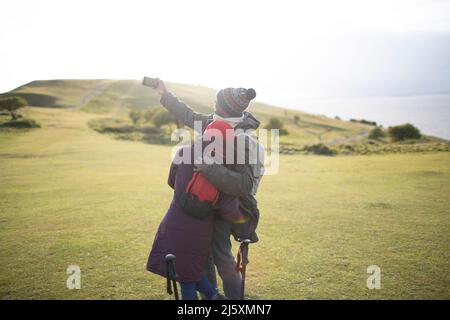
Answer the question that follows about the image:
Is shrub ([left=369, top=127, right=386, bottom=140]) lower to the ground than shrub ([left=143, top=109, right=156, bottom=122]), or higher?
lower

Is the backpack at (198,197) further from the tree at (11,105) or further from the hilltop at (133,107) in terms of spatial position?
the tree at (11,105)

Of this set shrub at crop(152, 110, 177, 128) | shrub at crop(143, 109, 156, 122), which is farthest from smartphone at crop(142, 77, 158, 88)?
shrub at crop(143, 109, 156, 122)

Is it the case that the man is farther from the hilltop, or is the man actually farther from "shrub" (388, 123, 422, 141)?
"shrub" (388, 123, 422, 141)

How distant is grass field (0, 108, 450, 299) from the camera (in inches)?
223

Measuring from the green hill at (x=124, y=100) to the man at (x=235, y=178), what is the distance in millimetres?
76777

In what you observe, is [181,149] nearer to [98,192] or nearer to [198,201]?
[198,201]

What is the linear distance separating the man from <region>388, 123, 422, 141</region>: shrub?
52.6m

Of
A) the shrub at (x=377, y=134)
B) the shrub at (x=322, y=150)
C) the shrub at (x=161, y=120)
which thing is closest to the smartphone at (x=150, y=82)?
the shrub at (x=322, y=150)

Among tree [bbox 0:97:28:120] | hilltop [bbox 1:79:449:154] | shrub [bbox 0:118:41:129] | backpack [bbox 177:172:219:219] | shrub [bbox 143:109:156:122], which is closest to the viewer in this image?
backpack [bbox 177:172:219:219]

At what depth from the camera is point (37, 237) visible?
26.6 feet

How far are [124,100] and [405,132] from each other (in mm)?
89755
